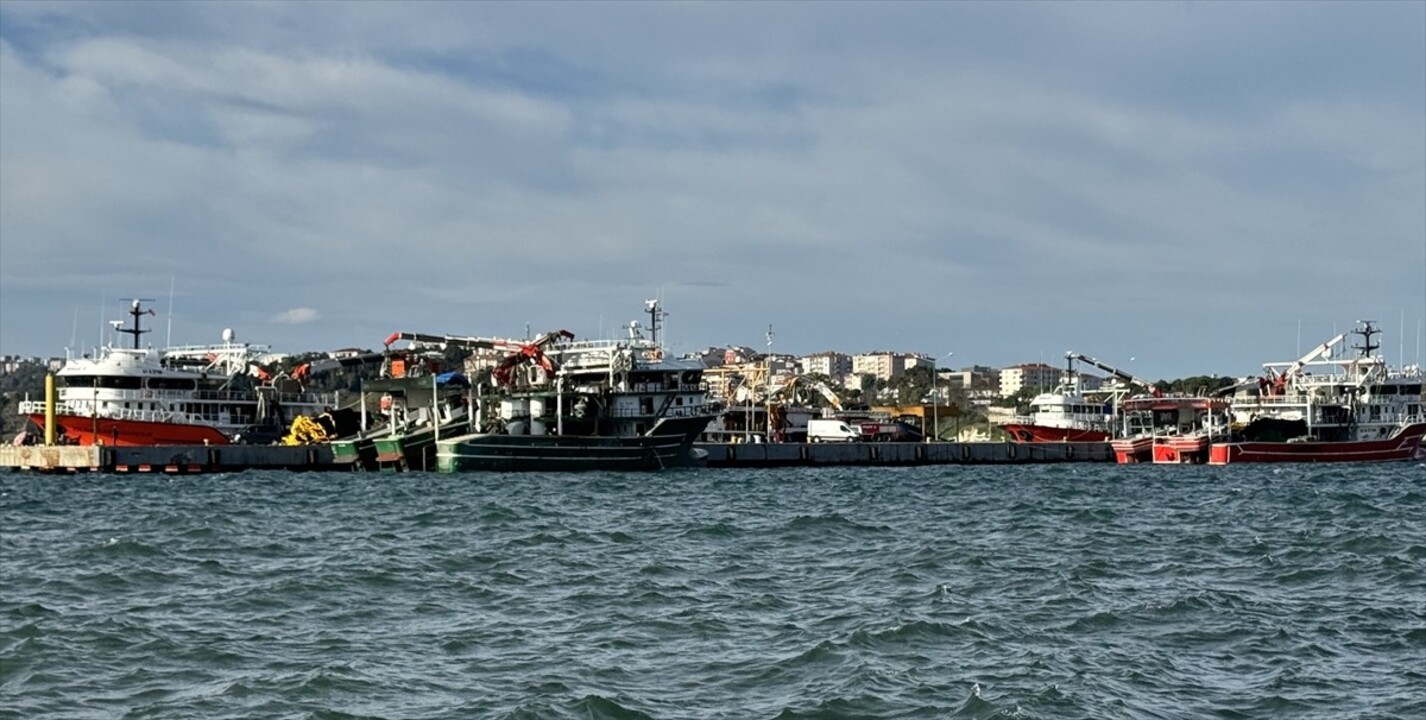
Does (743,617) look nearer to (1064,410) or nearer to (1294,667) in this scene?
(1294,667)

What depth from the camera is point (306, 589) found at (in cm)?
2508

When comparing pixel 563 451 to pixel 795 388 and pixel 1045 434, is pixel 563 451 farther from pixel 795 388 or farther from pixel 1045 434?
pixel 795 388

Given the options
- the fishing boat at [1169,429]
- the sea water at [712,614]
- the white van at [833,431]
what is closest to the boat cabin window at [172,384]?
the white van at [833,431]

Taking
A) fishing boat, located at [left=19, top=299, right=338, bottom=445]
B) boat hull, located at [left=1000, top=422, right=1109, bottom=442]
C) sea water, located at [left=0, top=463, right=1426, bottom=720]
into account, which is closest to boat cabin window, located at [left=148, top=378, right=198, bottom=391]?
fishing boat, located at [left=19, top=299, right=338, bottom=445]

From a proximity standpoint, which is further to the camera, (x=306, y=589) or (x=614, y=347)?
(x=614, y=347)

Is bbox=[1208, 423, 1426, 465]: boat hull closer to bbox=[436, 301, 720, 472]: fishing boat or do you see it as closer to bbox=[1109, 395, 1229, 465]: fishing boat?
bbox=[1109, 395, 1229, 465]: fishing boat

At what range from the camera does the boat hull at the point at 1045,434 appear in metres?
116

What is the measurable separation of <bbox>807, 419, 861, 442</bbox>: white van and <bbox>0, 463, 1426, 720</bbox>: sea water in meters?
69.8

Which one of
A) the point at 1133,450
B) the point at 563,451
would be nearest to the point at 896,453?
the point at 1133,450

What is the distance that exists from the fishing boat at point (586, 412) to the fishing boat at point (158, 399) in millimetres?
15854

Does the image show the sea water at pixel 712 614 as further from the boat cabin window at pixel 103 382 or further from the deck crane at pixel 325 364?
the deck crane at pixel 325 364

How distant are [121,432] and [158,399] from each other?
3.97 metres

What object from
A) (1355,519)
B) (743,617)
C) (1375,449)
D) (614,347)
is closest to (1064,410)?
(1375,449)

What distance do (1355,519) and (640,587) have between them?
902 inches
